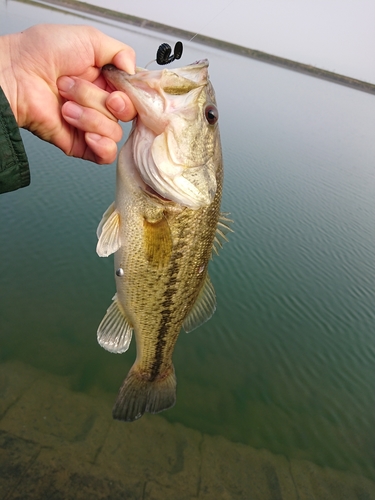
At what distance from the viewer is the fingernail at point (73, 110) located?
1912mm

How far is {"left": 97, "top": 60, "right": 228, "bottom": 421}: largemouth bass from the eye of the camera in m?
1.90

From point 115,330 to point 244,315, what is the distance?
534cm

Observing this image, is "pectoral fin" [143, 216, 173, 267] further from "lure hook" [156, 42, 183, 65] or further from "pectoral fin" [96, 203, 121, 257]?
"lure hook" [156, 42, 183, 65]

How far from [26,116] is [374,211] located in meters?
14.4

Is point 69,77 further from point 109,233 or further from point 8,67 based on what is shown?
point 109,233

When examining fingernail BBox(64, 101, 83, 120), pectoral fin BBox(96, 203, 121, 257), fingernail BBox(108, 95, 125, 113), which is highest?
fingernail BBox(108, 95, 125, 113)

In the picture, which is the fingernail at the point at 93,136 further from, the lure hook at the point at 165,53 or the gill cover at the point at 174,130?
the lure hook at the point at 165,53

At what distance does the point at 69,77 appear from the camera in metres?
1.96

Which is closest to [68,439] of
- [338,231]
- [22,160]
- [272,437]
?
[272,437]

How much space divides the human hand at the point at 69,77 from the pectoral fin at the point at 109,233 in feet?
1.15

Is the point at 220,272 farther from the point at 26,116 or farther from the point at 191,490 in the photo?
the point at 26,116

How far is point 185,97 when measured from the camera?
191cm

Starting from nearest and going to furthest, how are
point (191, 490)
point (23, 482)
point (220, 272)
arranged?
point (23, 482) < point (191, 490) < point (220, 272)

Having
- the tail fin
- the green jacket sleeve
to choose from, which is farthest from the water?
the green jacket sleeve
